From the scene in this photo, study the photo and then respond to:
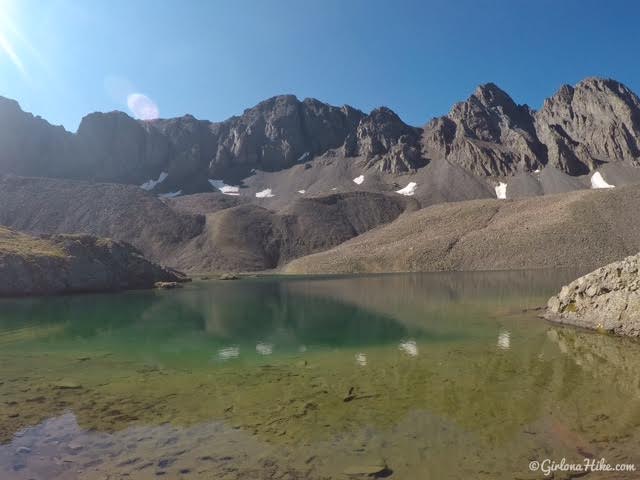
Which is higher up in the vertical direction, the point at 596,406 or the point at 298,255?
the point at 298,255

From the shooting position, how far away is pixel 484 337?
26.6 meters

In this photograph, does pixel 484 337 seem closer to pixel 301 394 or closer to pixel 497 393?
pixel 497 393

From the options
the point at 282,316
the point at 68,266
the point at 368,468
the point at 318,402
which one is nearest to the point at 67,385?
the point at 318,402

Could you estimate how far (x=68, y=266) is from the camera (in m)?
72.8

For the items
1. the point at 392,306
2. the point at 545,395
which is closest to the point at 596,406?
the point at 545,395

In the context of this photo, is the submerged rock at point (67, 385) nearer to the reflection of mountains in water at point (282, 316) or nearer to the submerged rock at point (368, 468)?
the reflection of mountains in water at point (282, 316)

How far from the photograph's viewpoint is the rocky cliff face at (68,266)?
66062 mm

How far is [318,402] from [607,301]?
2225 centimetres

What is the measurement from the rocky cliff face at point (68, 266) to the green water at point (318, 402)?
4148cm

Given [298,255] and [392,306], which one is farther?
[298,255]

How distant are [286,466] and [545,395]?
9550 millimetres

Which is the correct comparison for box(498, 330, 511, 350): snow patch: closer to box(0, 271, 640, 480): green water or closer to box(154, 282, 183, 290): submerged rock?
box(0, 271, 640, 480): green water

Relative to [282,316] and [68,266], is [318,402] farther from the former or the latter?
[68,266]

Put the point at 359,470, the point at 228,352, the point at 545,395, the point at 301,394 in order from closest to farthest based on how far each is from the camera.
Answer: the point at 359,470 → the point at 545,395 → the point at 301,394 → the point at 228,352
